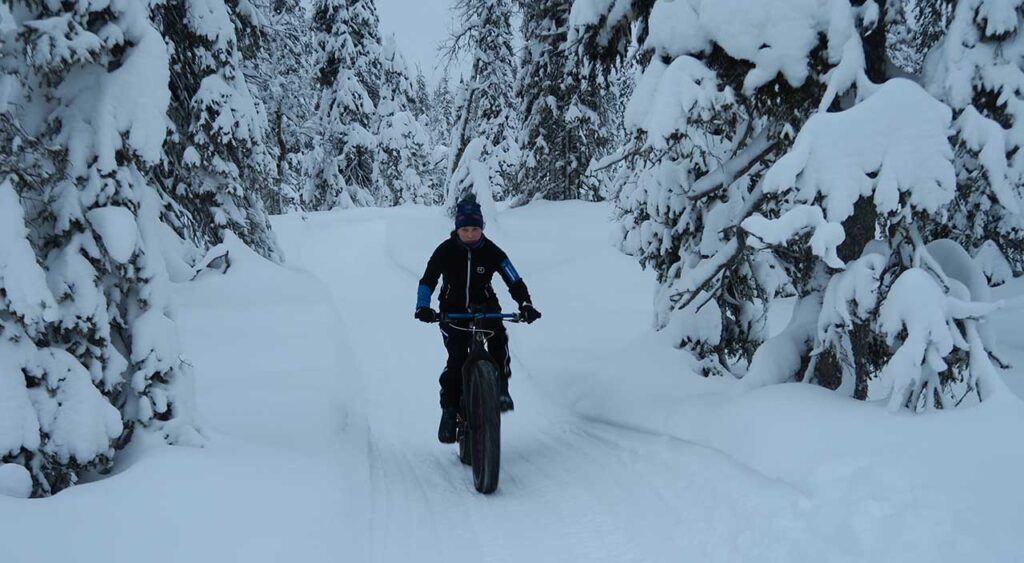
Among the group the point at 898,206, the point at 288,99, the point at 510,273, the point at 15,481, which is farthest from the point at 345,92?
the point at 898,206

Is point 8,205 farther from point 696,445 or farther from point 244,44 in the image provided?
point 244,44

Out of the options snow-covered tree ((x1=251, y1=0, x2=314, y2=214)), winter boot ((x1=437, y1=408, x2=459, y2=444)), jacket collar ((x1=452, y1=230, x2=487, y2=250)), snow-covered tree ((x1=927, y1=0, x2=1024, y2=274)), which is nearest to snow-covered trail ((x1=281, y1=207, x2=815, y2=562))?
winter boot ((x1=437, y1=408, x2=459, y2=444))

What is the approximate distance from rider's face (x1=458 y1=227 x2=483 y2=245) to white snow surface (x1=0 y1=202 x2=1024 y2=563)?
2317 mm

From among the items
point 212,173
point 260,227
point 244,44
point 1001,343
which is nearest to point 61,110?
point 244,44

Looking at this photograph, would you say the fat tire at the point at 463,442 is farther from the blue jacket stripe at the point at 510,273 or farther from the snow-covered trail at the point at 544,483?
the blue jacket stripe at the point at 510,273

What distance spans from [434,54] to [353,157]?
15.3 meters

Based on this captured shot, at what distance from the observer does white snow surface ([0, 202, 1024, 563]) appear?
12.0 feet

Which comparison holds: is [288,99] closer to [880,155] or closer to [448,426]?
[448,426]

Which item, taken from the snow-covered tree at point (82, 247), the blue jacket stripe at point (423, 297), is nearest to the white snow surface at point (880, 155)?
the blue jacket stripe at point (423, 297)

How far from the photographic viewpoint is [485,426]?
19.3 feet

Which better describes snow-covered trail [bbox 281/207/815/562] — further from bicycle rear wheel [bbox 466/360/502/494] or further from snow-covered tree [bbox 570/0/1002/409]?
snow-covered tree [bbox 570/0/1002/409]

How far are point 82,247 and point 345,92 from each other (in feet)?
99.3

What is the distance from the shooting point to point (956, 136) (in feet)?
16.1

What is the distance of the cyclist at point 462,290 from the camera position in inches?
263
